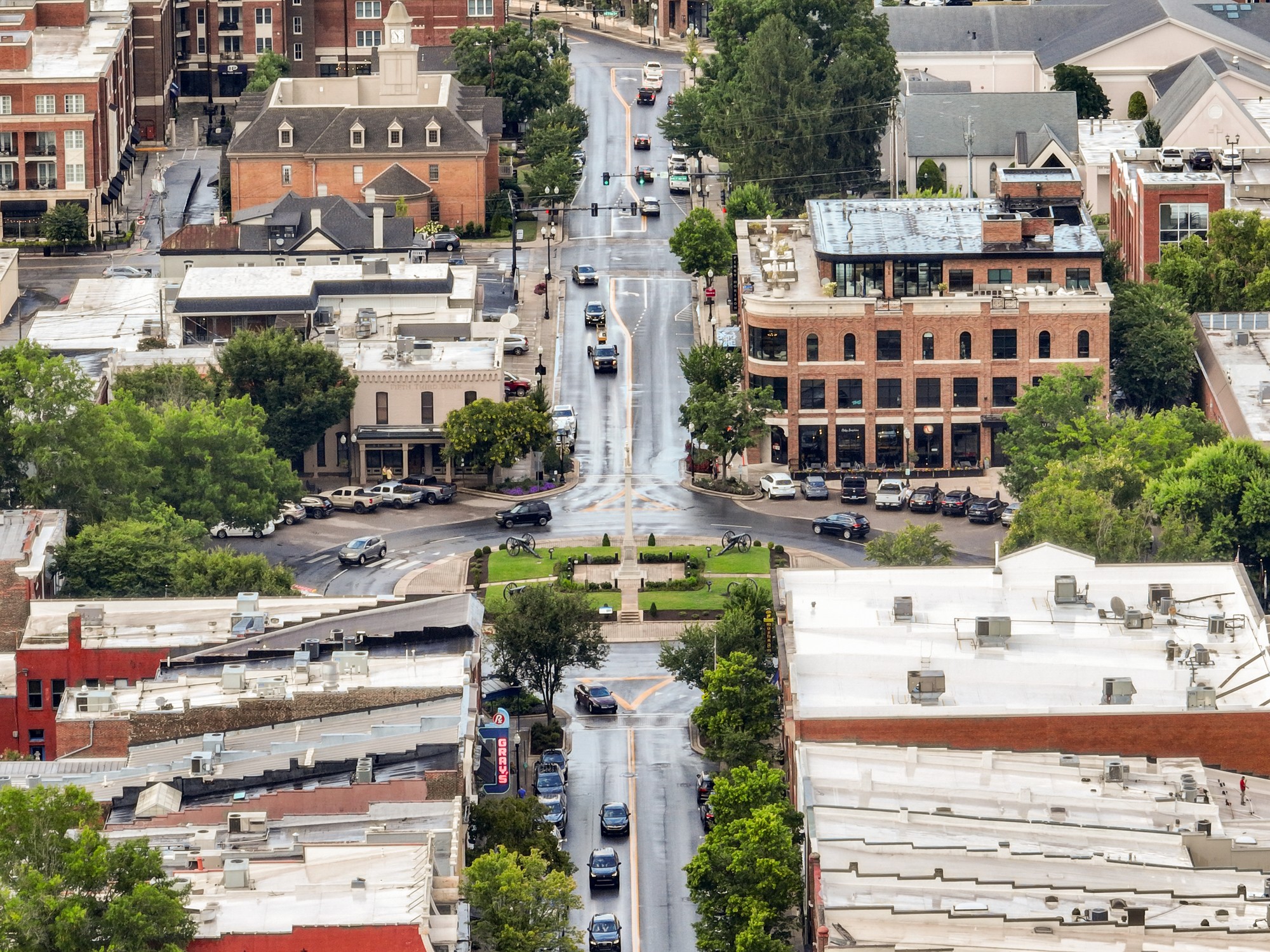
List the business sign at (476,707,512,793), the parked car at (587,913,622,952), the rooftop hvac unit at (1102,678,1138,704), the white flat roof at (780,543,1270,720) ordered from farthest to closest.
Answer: the business sign at (476,707,512,793) < the white flat roof at (780,543,1270,720) < the rooftop hvac unit at (1102,678,1138,704) < the parked car at (587,913,622,952)

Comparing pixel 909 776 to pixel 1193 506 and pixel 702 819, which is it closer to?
pixel 702 819

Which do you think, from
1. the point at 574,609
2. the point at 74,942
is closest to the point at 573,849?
the point at 574,609

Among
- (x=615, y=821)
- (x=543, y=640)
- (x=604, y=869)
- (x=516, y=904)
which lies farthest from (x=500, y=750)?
(x=516, y=904)

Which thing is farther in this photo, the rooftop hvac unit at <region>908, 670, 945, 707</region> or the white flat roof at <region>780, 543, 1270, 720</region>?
the white flat roof at <region>780, 543, 1270, 720</region>

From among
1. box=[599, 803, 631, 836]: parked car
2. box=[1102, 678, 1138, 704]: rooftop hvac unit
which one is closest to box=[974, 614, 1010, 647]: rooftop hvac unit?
box=[1102, 678, 1138, 704]: rooftop hvac unit

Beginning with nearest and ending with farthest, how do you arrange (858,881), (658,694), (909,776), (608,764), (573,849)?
(858,881) < (909,776) < (573,849) < (608,764) < (658,694)

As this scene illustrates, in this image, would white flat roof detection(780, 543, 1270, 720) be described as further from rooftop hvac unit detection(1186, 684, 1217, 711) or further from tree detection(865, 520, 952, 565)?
tree detection(865, 520, 952, 565)
